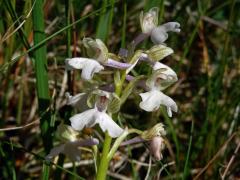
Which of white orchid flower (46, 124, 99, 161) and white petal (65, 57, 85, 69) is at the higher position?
white petal (65, 57, 85, 69)

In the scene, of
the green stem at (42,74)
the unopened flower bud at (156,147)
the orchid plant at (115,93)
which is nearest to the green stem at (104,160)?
the orchid plant at (115,93)

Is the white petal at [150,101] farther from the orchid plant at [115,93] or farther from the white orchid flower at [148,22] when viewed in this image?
the white orchid flower at [148,22]

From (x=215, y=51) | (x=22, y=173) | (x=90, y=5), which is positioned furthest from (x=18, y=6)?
(x=215, y=51)

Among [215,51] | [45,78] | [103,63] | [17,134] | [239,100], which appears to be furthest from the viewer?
[215,51]

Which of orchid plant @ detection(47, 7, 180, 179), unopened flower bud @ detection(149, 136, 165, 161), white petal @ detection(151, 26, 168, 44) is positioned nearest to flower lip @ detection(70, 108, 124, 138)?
orchid plant @ detection(47, 7, 180, 179)

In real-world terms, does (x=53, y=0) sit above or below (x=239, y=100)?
above

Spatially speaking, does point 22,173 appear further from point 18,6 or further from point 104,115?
point 104,115

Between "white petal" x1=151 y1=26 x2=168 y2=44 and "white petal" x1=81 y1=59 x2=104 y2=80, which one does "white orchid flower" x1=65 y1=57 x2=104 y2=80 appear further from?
"white petal" x1=151 y1=26 x2=168 y2=44
